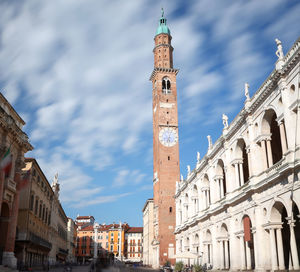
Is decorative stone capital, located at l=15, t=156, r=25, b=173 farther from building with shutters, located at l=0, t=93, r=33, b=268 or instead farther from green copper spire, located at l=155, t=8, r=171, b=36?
green copper spire, located at l=155, t=8, r=171, b=36

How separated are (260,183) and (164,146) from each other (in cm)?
4115

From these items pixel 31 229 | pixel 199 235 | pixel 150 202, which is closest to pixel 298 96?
pixel 199 235

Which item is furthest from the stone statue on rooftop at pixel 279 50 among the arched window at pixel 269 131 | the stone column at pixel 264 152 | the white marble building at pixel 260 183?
the stone column at pixel 264 152

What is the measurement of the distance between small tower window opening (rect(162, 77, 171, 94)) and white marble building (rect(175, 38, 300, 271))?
3044 centimetres

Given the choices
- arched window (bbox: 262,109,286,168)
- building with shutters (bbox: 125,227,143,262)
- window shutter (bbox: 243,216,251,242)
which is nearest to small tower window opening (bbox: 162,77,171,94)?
arched window (bbox: 262,109,286,168)

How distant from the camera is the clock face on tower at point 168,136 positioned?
66.4 meters

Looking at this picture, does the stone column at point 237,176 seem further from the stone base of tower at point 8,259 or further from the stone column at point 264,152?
the stone base of tower at point 8,259

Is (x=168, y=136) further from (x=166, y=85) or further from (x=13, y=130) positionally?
(x=13, y=130)

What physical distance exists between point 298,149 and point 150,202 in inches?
2577

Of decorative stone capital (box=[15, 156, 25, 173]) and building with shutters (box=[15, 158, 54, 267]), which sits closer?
decorative stone capital (box=[15, 156, 25, 173])

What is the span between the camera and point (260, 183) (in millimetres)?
25281

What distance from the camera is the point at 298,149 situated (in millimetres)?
20562

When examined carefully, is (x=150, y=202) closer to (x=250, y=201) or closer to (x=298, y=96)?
(x=250, y=201)

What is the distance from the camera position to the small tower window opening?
69.6m
